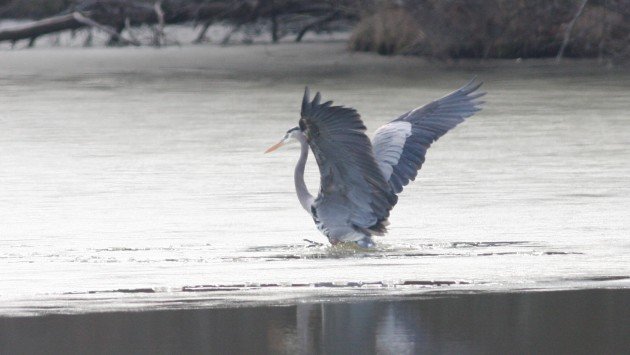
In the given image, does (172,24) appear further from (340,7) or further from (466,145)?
(466,145)

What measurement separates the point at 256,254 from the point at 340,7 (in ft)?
44.8

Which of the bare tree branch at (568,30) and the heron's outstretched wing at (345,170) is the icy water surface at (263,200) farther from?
the bare tree branch at (568,30)

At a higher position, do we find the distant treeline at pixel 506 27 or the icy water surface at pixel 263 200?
the icy water surface at pixel 263 200

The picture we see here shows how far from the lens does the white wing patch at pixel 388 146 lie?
616 cm

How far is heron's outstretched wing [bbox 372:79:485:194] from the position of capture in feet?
20.3

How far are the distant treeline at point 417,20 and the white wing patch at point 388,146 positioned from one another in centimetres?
1029

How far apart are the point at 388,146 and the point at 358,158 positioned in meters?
0.39

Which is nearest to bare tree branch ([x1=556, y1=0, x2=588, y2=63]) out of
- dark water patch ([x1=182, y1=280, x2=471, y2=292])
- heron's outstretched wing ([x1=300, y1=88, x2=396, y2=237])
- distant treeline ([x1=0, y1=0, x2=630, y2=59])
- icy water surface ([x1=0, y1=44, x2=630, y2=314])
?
distant treeline ([x1=0, y1=0, x2=630, y2=59])

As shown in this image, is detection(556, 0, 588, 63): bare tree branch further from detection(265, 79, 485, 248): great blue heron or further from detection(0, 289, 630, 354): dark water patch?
detection(0, 289, 630, 354): dark water patch

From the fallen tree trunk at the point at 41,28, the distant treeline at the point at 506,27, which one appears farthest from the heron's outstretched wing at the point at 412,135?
the fallen tree trunk at the point at 41,28

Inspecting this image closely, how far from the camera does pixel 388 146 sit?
6184 millimetres

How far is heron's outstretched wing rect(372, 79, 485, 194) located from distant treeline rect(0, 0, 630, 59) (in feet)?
32.4

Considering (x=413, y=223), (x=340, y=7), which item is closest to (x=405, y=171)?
(x=413, y=223)

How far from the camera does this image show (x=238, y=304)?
5098 mm
